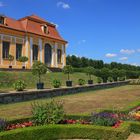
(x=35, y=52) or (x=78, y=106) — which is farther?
(x=35, y=52)

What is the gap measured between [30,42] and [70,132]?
33636mm

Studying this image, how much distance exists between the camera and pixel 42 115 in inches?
325

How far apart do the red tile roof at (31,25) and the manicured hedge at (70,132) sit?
3053 cm

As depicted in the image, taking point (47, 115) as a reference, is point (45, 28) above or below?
above

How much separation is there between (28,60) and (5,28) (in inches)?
222

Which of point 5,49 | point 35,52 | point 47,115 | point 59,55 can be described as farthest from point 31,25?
point 47,115

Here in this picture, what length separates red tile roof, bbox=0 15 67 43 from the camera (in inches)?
1545

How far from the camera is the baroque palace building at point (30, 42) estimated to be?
122ft

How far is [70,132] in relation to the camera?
787cm

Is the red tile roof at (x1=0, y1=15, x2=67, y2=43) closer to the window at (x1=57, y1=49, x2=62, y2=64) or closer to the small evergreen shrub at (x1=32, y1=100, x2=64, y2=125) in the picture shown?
the window at (x1=57, y1=49, x2=62, y2=64)

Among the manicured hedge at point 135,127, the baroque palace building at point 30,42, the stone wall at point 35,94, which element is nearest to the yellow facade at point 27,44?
the baroque palace building at point 30,42

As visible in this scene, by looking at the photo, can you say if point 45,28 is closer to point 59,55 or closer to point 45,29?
point 45,29

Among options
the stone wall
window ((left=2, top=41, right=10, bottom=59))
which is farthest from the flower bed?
window ((left=2, top=41, right=10, bottom=59))

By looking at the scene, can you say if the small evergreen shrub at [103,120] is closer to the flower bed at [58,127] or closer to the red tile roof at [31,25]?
the flower bed at [58,127]
